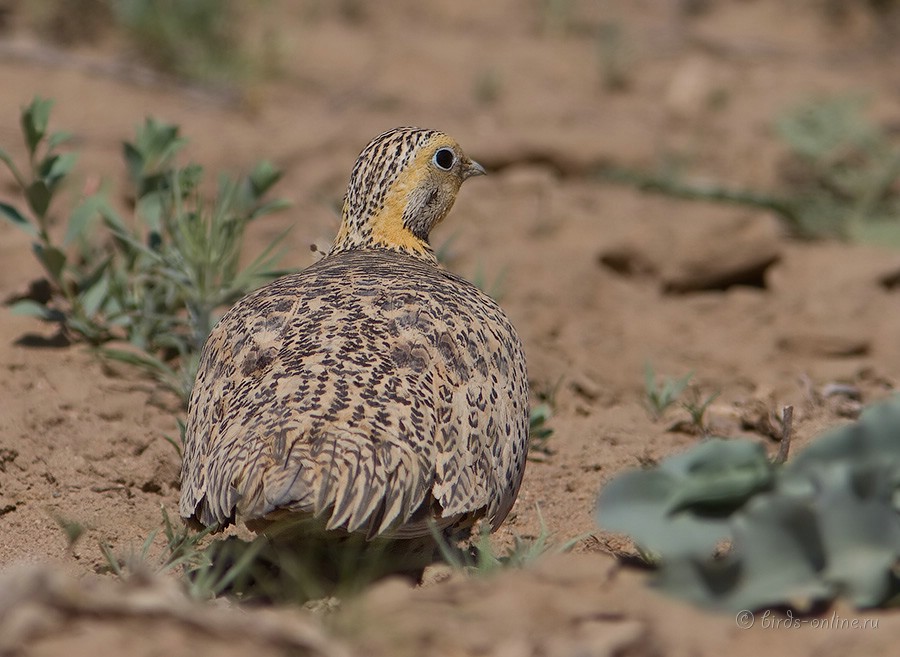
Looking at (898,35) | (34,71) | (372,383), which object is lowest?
(372,383)

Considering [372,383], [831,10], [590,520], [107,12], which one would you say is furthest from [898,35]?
[372,383]

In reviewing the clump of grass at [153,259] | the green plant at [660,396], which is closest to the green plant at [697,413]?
the green plant at [660,396]

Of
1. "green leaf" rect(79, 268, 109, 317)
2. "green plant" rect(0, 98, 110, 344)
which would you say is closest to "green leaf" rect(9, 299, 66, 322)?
"green plant" rect(0, 98, 110, 344)

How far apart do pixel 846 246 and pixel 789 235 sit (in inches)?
14.4

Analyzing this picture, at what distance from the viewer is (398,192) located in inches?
205

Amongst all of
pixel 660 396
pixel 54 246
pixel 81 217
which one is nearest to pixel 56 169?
pixel 81 217

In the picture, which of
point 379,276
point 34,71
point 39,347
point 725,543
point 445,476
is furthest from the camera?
point 34,71

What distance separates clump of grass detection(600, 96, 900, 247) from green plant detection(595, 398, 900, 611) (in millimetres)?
5789

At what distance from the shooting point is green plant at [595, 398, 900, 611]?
292 cm

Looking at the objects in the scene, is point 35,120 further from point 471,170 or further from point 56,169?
point 471,170

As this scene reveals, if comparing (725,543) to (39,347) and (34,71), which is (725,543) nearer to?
(39,347)

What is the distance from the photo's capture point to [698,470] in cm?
308

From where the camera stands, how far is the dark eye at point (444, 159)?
17.4 feet

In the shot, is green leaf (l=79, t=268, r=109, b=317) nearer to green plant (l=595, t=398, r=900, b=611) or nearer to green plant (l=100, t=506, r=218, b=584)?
green plant (l=100, t=506, r=218, b=584)
